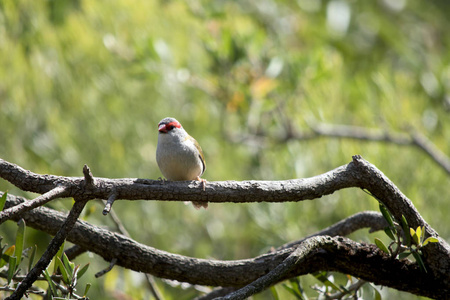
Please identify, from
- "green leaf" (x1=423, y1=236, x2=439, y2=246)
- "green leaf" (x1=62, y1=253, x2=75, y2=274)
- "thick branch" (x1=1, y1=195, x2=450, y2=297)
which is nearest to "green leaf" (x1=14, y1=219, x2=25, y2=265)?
"green leaf" (x1=62, y1=253, x2=75, y2=274)

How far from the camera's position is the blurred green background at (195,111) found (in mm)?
3529

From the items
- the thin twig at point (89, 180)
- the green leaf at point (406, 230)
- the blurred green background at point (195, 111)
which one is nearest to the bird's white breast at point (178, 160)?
the blurred green background at point (195, 111)

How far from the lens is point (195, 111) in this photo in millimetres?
4551

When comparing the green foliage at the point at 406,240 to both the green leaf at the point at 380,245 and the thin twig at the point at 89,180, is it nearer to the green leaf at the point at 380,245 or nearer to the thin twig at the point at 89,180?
the green leaf at the point at 380,245

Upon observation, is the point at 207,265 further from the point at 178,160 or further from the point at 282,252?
the point at 178,160

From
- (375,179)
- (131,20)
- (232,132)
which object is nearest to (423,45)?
(232,132)

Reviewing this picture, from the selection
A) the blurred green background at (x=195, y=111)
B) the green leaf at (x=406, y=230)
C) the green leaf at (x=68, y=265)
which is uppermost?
the blurred green background at (x=195, y=111)

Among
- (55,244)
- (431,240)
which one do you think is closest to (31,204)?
(55,244)

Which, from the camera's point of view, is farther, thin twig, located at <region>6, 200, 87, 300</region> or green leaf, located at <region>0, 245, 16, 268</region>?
green leaf, located at <region>0, 245, 16, 268</region>

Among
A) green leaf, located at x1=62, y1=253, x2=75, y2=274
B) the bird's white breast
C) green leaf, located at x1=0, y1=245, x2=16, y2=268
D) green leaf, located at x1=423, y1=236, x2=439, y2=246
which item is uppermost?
the bird's white breast

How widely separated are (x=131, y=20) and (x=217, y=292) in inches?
107

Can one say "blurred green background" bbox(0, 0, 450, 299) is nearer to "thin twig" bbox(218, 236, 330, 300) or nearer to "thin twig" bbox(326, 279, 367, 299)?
"thin twig" bbox(326, 279, 367, 299)

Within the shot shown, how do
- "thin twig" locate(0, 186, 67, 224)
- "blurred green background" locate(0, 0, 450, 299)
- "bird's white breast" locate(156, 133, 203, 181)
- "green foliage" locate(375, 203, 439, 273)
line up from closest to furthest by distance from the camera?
"thin twig" locate(0, 186, 67, 224) → "green foliage" locate(375, 203, 439, 273) → "bird's white breast" locate(156, 133, 203, 181) → "blurred green background" locate(0, 0, 450, 299)

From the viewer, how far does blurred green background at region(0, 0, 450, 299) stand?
11.6 ft
